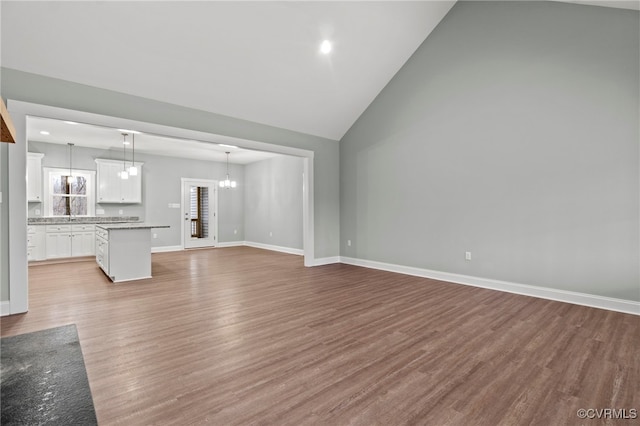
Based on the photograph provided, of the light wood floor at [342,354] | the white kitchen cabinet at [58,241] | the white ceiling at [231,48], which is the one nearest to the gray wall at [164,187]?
the white kitchen cabinet at [58,241]

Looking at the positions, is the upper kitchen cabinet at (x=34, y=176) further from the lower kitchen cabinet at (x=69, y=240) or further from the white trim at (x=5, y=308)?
the white trim at (x=5, y=308)

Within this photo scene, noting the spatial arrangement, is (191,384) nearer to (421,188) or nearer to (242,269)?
(242,269)

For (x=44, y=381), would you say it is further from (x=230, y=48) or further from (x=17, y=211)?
(x=230, y=48)

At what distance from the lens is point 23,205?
349 cm

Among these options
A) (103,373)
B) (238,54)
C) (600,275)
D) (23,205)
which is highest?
(238,54)

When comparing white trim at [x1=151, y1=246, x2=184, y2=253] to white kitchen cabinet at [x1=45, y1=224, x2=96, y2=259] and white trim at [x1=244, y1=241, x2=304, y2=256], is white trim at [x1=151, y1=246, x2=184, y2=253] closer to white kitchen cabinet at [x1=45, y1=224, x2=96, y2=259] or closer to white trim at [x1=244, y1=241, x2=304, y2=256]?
white kitchen cabinet at [x1=45, y1=224, x2=96, y2=259]

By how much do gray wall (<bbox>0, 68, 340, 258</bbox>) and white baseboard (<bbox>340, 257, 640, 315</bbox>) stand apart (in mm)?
1590

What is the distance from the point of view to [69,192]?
7688 millimetres

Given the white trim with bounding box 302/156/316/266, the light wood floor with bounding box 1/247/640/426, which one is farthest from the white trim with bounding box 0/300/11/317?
the white trim with bounding box 302/156/316/266

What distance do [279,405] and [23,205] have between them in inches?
149

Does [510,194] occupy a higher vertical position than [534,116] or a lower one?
lower

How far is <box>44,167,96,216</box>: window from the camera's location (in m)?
7.44

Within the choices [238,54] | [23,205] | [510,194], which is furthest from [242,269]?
[510,194]

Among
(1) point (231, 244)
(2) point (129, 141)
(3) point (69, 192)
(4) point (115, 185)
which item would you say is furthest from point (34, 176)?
(1) point (231, 244)
